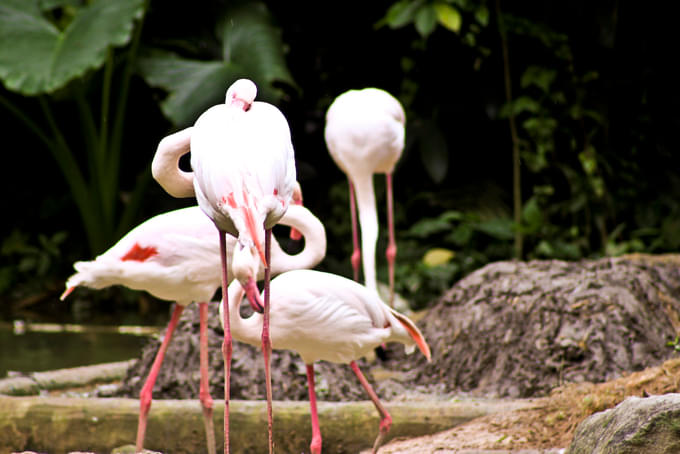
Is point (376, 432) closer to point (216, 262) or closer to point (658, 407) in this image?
point (216, 262)

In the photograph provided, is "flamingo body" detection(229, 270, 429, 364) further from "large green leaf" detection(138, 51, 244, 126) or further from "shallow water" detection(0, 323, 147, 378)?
"large green leaf" detection(138, 51, 244, 126)

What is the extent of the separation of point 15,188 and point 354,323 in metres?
7.58

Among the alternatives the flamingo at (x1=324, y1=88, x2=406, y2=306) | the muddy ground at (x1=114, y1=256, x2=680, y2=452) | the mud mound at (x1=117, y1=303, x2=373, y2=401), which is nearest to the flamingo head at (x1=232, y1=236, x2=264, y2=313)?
the muddy ground at (x1=114, y1=256, x2=680, y2=452)

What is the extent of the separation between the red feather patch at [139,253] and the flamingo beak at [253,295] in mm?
717

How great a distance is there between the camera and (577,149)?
8.21 m

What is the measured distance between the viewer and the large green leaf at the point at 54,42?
671 cm

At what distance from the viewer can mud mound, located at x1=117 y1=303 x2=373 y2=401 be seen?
384 centimetres

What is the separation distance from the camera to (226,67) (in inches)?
297

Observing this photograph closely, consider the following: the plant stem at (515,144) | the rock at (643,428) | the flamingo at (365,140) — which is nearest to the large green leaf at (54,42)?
the flamingo at (365,140)

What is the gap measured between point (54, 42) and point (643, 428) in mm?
5897

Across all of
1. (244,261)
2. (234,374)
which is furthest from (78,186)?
(244,261)

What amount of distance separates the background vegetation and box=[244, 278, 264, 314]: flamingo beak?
4.56 m

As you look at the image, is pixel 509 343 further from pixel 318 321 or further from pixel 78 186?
pixel 78 186

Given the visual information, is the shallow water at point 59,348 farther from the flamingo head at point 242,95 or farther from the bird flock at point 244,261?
the flamingo head at point 242,95
